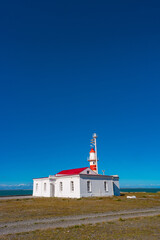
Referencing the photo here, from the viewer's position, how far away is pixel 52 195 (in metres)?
33.1

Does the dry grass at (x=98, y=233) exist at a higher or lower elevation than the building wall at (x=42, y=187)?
higher

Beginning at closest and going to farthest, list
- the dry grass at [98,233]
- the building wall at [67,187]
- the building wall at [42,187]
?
the dry grass at [98,233], the building wall at [67,187], the building wall at [42,187]

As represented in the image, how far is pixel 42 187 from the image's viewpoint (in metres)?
35.2

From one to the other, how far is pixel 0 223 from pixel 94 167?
30.1m

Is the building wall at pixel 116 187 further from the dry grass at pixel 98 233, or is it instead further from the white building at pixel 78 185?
the dry grass at pixel 98 233

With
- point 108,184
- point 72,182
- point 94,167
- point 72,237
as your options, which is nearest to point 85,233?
point 72,237

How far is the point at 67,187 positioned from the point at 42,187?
22.5 ft

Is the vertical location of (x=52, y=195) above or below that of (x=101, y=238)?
below

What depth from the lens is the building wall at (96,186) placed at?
29.4 m

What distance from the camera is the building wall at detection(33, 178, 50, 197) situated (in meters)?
33.6

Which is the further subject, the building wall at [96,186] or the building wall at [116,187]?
the building wall at [116,187]

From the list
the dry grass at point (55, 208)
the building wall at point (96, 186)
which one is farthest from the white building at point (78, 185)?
the dry grass at point (55, 208)

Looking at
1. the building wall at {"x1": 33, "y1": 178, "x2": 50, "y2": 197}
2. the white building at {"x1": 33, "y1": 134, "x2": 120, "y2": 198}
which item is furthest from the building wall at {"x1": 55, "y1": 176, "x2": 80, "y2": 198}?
the building wall at {"x1": 33, "y1": 178, "x2": 50, "y2": 197}

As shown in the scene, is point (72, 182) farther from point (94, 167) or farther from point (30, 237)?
point (30, 237)
